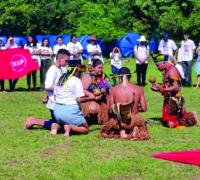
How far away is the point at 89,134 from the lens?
11688 millimetres

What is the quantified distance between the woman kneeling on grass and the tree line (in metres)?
26.5

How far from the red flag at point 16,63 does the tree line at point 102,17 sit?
18657mm

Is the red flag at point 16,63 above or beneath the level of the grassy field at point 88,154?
above

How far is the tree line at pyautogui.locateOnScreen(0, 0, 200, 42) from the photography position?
38438 mm

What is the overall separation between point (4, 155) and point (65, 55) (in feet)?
9.13

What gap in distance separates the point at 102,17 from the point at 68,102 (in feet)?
121

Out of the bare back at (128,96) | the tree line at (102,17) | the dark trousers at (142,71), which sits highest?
the tree line at (102,17)

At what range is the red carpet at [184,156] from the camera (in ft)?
30.0

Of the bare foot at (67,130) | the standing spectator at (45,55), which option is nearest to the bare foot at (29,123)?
the bare foot at (67,130)

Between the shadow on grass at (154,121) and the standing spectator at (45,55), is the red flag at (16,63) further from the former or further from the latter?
the shadow on grass at (154,121)

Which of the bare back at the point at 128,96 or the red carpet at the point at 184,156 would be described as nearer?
the red carpet at the point at 184,156

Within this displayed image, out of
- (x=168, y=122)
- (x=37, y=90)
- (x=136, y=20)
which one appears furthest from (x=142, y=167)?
(x=136, y=20)

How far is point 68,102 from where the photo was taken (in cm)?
1138

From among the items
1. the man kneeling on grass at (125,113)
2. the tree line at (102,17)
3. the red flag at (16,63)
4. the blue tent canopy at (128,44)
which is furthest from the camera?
the blue tent canopy at (128,44)
